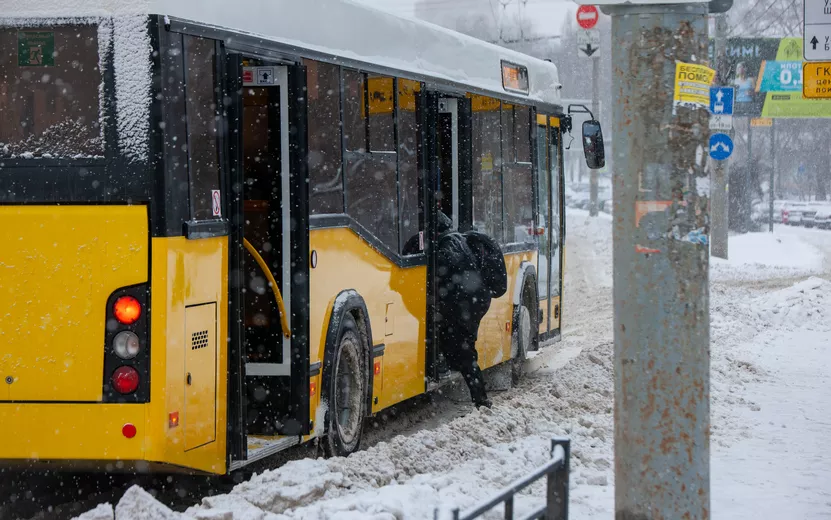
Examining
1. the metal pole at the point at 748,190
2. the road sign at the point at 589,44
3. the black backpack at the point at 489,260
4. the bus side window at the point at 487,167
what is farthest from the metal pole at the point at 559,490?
the metal pole at the point at 748,190

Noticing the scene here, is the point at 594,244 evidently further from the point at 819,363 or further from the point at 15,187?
the point at 15,187

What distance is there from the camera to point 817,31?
11.8 m

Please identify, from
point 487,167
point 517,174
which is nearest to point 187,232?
point 487,167

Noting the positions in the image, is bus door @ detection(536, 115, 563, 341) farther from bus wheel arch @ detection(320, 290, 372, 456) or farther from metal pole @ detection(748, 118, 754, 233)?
metal pole @ detection(748, 118, 754, 233)

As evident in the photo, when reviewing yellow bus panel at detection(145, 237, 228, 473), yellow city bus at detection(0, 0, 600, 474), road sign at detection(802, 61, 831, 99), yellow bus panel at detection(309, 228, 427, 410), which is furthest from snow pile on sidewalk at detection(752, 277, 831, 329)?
yellow bus panel at detection(145, 237, 228, 473)

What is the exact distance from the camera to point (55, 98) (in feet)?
21.3

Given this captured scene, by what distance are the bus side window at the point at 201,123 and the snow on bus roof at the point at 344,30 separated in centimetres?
18

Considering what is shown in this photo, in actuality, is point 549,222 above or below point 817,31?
below

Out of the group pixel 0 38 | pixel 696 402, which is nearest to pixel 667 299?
pixel 696 402

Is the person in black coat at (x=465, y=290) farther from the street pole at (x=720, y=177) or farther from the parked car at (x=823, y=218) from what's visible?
the parked car at (x=823, y=218)

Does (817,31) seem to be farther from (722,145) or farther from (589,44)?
(589,44)

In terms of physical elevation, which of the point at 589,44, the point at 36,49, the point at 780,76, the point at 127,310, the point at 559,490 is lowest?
the point at 559,490

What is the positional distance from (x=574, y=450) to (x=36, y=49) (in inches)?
174

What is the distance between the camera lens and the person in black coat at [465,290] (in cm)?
1071
